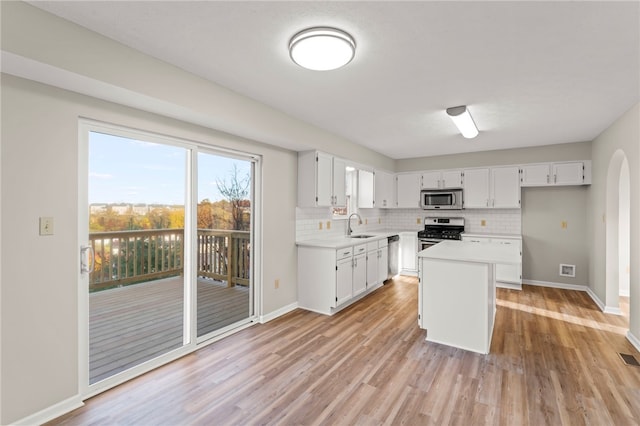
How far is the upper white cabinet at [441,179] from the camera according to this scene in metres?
6.00

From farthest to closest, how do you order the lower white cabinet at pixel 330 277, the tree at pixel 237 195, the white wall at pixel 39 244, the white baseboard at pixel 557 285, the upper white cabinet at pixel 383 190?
the upper white cabinet at pixel 383 190, the white baseboard at pixel 557 285, the lower white cabinet at pixel 330 277, the tree at pixel 237 195, the white wall at pixel 39 244

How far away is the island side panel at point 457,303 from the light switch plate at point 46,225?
10.5ft

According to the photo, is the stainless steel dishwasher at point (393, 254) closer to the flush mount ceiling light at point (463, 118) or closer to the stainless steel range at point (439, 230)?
the stainless steel range at point (439, 230)

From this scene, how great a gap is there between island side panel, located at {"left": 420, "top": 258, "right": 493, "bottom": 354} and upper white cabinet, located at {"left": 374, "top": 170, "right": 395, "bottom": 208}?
287 cm

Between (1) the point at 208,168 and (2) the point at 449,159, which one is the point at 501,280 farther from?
(1) the point at 208,168

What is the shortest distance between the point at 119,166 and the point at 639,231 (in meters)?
4.96

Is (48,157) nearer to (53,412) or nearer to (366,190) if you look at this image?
(53,412)

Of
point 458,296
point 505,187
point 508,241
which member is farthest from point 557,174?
point 458,296

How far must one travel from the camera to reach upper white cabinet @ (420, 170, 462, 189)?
6000 millimetres

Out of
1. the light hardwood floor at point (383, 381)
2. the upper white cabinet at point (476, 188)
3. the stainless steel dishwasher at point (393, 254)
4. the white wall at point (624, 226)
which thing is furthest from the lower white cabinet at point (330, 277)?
the white wall at point (624, 226)

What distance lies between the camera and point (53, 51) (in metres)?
1.81

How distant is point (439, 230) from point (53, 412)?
6.01m

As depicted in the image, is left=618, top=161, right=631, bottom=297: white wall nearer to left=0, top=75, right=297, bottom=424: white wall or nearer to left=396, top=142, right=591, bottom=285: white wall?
left=396, top=142, right=591, bottom=285: white wall

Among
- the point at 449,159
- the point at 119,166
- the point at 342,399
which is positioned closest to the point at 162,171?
the point at 119,166
